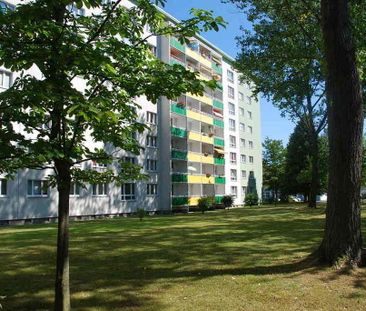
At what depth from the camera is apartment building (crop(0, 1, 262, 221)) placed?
→ 34844mm

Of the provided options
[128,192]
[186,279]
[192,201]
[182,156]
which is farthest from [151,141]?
[186,279]

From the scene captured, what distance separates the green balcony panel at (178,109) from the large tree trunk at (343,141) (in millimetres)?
41402

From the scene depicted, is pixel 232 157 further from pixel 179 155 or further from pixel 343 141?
pixel 343 141

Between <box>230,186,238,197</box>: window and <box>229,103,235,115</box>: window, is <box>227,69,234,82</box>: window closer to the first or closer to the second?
<box>229,103,235,115</box>: window

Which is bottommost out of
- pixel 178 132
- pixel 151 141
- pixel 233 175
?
pixel 233 175

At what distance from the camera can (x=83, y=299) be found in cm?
780

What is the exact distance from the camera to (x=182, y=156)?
53.7m

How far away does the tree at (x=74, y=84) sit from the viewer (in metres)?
5.02

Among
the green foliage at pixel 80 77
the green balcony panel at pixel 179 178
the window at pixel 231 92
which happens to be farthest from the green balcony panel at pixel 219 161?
the green foliage at pixel 80 77

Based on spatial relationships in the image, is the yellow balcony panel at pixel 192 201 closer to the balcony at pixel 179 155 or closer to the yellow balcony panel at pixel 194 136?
the balcony at pixel 179 155

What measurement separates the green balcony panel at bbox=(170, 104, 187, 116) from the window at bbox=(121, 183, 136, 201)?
10.3 m

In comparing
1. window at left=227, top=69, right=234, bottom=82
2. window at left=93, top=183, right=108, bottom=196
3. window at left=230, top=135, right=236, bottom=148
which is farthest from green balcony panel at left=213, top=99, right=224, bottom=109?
window at left=93, top=183, right=108, bottom=196

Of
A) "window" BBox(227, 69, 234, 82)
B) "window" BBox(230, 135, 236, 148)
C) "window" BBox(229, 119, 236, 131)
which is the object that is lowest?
"window" BBox(230, 135, 236, 148)

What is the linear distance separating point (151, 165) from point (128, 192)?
5181 mm
